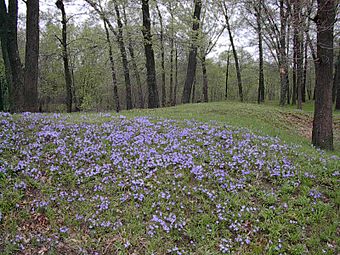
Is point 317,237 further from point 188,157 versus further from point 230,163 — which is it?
point 188,157

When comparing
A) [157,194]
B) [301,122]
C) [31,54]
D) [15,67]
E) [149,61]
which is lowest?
[157,194]

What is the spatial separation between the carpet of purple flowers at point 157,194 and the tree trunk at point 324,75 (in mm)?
1877

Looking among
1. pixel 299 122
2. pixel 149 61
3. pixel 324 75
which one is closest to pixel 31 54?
pixel 149 61

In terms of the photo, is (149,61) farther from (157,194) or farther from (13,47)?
(157,194)

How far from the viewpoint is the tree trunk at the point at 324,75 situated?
289 inches

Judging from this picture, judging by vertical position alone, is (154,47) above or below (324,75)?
above

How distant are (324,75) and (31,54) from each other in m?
9.19

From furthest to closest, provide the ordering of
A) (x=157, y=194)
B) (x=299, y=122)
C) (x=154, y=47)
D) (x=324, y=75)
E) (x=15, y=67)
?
(x=154, y=47) → (x=299, y=122) → (x=15, y=67) → (x=324, y=75) → (x=157, y=194)

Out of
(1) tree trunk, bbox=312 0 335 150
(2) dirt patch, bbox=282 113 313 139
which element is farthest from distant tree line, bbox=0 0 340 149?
(2) dirt patch, bbox=282 113 313 139

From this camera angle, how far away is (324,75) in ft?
25.1

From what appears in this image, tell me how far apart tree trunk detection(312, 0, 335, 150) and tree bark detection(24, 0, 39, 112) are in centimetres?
871

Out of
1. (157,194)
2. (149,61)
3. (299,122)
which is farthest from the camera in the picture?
(299,122)

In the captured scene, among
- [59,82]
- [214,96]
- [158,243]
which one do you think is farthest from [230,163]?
[214,96]

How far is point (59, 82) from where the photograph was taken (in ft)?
97.1
